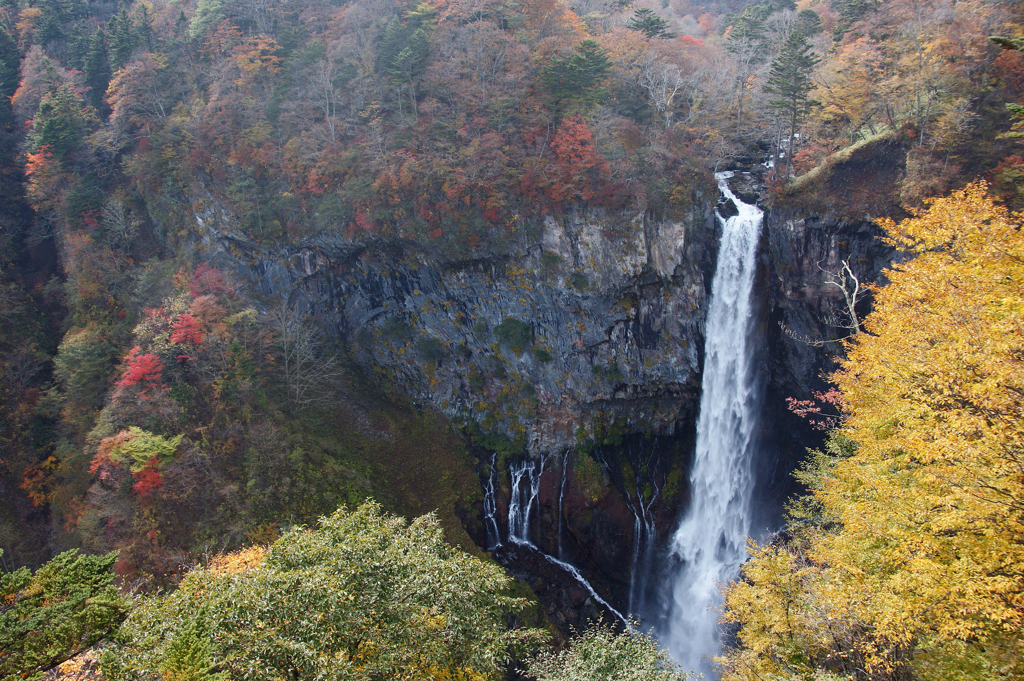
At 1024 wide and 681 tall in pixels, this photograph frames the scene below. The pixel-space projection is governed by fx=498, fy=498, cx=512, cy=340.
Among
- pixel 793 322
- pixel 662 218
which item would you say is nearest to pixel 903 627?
pixel 793 322

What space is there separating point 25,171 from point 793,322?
3928 cm

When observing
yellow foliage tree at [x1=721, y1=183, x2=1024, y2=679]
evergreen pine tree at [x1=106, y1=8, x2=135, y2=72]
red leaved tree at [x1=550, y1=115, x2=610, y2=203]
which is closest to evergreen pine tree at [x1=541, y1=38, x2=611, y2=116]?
red leaved tree at [x1=550, y1=115, x2=610, y2=203]

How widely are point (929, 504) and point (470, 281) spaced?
18453mm

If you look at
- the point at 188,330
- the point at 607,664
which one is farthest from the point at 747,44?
the point at 188,330

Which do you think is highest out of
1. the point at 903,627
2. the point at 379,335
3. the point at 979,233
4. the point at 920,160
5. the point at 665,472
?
the point at 920,160

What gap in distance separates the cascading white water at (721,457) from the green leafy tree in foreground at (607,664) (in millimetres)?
11264

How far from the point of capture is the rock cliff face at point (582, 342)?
20.8 meters

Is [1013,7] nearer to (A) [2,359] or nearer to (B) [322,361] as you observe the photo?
(B) [322,361]

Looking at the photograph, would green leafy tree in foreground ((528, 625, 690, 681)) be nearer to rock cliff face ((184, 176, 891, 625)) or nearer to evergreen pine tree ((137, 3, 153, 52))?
rock cliff face ((184, 176, 891, 625))

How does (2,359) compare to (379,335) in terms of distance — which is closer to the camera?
(2,359)

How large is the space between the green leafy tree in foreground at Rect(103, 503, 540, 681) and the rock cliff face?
13856mm

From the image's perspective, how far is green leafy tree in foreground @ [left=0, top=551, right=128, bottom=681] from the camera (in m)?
7.50

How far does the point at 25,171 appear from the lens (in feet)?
88.4

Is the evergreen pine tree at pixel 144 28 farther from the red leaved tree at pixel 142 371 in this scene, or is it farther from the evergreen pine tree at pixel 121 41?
the red leaved tree at pixel 142 371
